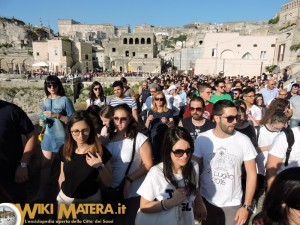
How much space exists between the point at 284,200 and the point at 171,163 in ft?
3.36

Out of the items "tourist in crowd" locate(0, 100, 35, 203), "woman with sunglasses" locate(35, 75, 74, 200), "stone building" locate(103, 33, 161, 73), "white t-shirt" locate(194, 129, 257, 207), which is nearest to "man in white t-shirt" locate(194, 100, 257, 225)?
"white t-shirt" locate(194, 129, 257, 207)

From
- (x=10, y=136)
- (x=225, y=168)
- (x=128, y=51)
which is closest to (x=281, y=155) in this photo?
(x=225, y=168)

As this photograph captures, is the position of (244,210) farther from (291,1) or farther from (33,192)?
(291,1)

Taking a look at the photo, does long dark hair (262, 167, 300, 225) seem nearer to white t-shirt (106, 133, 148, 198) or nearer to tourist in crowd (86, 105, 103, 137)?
white t-shirt (106, 133, 148, 198)

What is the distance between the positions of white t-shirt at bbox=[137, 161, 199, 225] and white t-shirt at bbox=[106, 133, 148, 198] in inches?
22.8

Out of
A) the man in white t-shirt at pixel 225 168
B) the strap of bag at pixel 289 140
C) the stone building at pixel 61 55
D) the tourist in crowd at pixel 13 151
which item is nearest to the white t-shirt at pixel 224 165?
the man in white t-shirt at pixel 225 168

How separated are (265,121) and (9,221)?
12.2 feet

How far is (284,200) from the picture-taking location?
4.79 ft

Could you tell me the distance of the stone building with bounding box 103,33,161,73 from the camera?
46.1 meters

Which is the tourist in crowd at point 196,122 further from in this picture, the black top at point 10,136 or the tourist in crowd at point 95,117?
the black top at point 10,136

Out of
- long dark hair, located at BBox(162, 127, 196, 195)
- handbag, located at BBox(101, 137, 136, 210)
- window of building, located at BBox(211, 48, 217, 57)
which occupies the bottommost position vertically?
handbag, located at BBox(101, 137, 136, 210)

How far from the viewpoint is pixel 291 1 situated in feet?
137

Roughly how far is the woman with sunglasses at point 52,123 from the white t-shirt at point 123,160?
132 centimetres

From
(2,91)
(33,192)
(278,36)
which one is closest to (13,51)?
(2,91)
